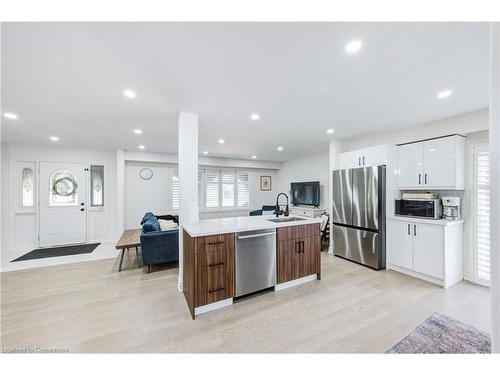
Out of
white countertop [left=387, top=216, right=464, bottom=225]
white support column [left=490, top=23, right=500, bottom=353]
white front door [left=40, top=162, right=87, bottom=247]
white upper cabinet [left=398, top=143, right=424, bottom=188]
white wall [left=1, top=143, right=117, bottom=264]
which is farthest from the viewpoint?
white front door [left=40, top=162, right=87, bottom=247]

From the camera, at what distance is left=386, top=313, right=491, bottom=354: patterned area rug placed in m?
1.72

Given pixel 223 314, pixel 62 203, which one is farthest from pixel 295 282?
pixel 62 203

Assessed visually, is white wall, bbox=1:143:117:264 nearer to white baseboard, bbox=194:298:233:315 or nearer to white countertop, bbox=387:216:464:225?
white baseboard, bbox=194:298:233:315

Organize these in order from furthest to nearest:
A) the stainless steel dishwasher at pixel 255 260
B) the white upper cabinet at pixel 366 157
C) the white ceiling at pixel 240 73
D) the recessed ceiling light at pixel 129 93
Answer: the white upper cabinet at pixel 366 157 → the stainless steel dishwasher at pixel 255 260 → the recessed ceiling light at pixel 129 93 → the white ceiling at pixel 240 73

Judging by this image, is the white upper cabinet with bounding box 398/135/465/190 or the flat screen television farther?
the flat screen television

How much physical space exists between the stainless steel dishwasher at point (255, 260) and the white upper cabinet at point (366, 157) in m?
2.41

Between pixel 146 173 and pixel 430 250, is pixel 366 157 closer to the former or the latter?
pixel 430 250

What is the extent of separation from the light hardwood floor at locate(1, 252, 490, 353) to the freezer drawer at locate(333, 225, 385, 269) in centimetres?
32

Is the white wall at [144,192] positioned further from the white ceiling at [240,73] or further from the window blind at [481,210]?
the window blind at [481,210]

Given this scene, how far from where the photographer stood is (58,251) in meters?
4.61

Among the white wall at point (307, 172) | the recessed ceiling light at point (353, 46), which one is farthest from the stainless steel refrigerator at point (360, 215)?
the recessed ceiling light at point (353, 46)

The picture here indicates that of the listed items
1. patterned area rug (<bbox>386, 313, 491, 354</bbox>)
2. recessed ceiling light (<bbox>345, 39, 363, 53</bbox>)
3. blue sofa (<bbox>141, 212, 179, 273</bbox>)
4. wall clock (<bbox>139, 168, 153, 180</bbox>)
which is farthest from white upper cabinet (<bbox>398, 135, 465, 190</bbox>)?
wall clock (<bbox>139, 168, 153, 180</bbox>)

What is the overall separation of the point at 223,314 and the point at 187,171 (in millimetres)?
1862

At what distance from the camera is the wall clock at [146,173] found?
19.2ft
